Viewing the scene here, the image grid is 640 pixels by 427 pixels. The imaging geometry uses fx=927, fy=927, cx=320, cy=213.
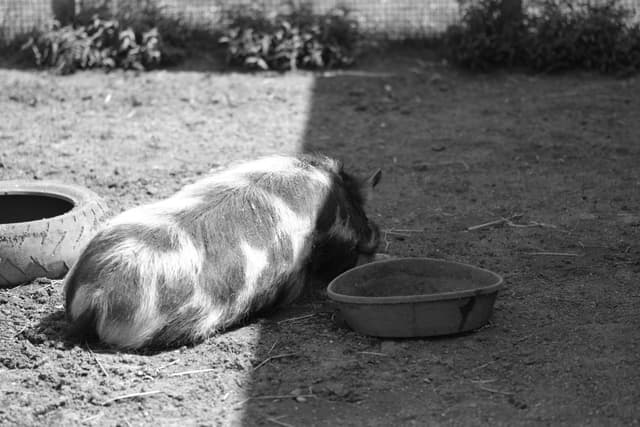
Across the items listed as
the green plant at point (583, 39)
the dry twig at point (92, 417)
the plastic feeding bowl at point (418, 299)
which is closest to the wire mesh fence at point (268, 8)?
the green plant at point (583, 39)

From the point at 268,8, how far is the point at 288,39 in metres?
0.60

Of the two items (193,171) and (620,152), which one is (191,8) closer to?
(193,171)

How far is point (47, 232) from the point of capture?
4.49m

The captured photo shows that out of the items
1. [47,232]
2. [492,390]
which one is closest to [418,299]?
[492,390]

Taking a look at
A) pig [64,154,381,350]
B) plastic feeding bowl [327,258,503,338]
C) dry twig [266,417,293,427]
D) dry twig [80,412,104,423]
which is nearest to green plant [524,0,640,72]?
pig [64,154,381,350]

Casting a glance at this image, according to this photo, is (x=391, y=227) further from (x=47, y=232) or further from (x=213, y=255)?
(x=47, y=232)

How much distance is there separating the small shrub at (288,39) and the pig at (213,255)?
4.06 m

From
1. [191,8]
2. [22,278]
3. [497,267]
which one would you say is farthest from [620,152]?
[191,8]

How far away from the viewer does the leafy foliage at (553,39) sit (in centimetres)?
831

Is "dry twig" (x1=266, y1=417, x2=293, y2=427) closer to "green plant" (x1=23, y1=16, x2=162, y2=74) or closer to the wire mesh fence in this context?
"green plant" (x1=23, y1=16, x2=162, y2=74)

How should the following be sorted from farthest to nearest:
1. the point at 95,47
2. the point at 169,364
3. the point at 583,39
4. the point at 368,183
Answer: the point at 95,47 < the point at 583,39 < the point at 368,183 < the point at 169,364

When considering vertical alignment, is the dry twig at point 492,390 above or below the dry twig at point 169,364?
above

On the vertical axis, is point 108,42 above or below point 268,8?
below

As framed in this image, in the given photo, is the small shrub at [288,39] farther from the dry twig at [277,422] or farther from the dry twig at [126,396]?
the dry twig at [277,422]
